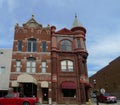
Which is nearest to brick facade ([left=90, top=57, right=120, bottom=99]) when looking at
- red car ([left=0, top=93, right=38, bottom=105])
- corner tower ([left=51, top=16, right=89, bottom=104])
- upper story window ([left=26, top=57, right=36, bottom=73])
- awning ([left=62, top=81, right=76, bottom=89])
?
→ corner tower ([left=51, top=16, right=89, bottom=104])

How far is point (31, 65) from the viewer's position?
34.2 m

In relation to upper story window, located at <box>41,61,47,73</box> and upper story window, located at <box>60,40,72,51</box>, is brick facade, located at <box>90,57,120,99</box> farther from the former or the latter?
upper story window, located at <box>41,61,47,73</box>

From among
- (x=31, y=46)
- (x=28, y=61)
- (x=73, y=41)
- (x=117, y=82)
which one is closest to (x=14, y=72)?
(x=28, y=61)

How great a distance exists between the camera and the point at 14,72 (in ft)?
110

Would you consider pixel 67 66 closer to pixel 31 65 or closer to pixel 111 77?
pixel 31 65

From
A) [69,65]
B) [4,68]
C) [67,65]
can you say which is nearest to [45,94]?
[67,65]

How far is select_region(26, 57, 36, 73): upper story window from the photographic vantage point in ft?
111

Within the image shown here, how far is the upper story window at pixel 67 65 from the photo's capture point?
1377 inches

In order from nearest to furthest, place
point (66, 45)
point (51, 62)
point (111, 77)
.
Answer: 1. point (51, 62)
2. point (66, 45)
3. point (111, 77)

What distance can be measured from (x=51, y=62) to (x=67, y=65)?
2.87 m

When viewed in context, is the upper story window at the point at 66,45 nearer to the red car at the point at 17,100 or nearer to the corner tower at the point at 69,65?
the corner tower at the point at 69,65

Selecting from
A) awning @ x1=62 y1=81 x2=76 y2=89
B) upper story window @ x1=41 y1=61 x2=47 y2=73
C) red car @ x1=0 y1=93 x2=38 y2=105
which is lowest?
red car @ x1=0 y1=93 x2=38 y2=105

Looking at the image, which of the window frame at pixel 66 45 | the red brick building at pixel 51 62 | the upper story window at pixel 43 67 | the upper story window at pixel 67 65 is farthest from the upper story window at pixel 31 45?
the upper story window at pixel 67 65

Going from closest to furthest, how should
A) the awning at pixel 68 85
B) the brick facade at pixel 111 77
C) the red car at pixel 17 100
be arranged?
the red car at pixel 17 100
the awning at pixel 68 85
the brick facade at pixel 111 77
